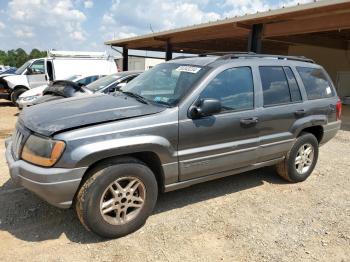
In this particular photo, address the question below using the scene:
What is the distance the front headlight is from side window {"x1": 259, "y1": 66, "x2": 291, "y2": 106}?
8.53 feet

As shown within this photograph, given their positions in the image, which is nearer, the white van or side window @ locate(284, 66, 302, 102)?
side window @ locate(284, 66, 302, 102)

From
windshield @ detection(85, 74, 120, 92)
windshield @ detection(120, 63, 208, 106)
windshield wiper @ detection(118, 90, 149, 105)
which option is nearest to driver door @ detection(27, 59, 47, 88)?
windshield @ detection(85, 74, 120, 92)

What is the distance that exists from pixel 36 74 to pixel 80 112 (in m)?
12.0

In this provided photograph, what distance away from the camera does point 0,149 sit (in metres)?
6.48

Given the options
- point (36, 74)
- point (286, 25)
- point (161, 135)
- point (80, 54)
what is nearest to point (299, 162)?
point (161, 135)

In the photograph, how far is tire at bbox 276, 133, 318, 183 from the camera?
493 centimetres

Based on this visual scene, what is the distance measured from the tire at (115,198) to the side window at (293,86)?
2.41 metres

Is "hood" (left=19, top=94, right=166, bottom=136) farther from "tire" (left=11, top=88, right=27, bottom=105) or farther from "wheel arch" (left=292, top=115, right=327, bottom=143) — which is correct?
"tire" (left=11, top=88, right=27, bottom=105)

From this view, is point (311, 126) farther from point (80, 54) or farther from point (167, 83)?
point (80, 54)

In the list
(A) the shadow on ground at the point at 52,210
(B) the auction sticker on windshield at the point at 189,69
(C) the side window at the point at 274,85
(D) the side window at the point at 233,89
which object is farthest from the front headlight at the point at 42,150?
(C) the side window at the point at 274,85

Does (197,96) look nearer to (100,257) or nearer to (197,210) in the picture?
(197,210)

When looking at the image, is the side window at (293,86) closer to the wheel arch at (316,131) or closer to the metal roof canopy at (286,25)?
the wheel arch at (316,131)

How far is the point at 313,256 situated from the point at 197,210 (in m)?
1.35

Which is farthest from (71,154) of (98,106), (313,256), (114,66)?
(114,66)
